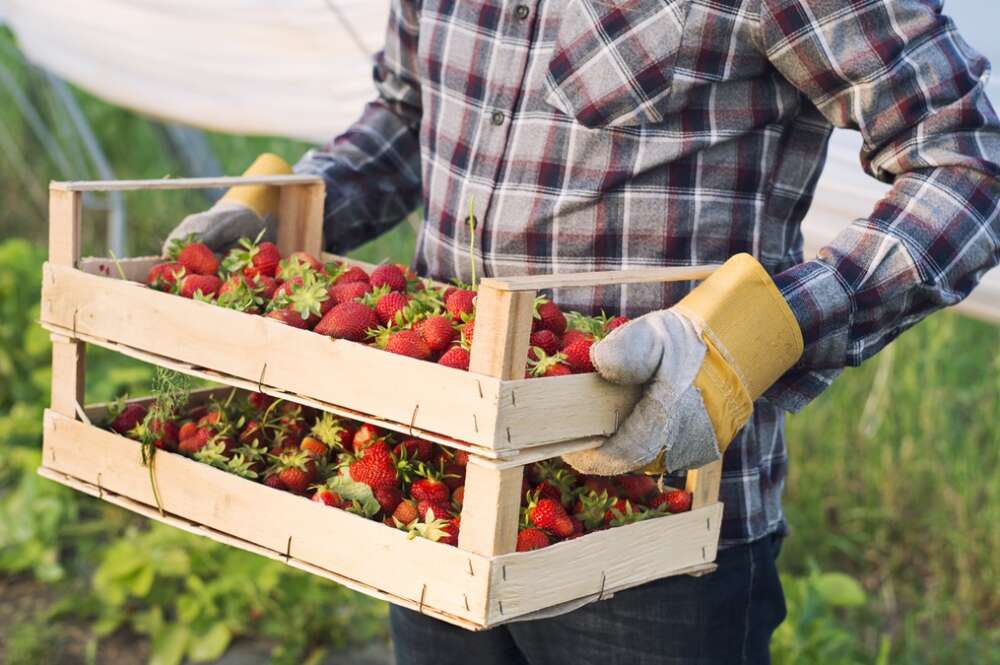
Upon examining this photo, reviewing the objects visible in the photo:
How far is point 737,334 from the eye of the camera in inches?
49.0

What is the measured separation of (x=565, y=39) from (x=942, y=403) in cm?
231

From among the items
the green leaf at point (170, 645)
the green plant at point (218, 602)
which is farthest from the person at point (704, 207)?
the green leaf at point (170, 645)

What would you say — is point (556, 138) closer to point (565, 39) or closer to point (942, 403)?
point (565, 39)

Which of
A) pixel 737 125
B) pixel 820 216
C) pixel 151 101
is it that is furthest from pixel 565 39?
pixel 151 101

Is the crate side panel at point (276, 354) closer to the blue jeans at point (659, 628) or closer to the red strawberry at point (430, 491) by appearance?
the red strawberry at point (430, 491)

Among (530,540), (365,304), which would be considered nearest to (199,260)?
(365,304)

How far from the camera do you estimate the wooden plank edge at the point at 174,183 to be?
59.7 inches

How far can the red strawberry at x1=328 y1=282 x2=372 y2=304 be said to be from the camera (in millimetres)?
1431

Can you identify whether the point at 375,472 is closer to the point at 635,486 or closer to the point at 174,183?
the point at 635,486

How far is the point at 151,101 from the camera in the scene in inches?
135

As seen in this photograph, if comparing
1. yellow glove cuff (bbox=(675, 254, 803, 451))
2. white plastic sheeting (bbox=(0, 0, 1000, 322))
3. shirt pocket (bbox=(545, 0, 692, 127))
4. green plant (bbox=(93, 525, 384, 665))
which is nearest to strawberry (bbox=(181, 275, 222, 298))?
shirt pocket (bbox=(545, 0, 692, 127))

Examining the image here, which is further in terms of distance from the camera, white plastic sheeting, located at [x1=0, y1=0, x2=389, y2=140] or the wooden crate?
white plastic sheeting, located at [x1=0, y1=0, x2=389, y2=140]

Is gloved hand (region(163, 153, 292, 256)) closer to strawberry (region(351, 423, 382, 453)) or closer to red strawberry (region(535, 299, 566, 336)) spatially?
strawberry (region(351, 423, 382, 453))

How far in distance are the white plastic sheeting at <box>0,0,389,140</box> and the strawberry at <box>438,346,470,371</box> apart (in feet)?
4.82
